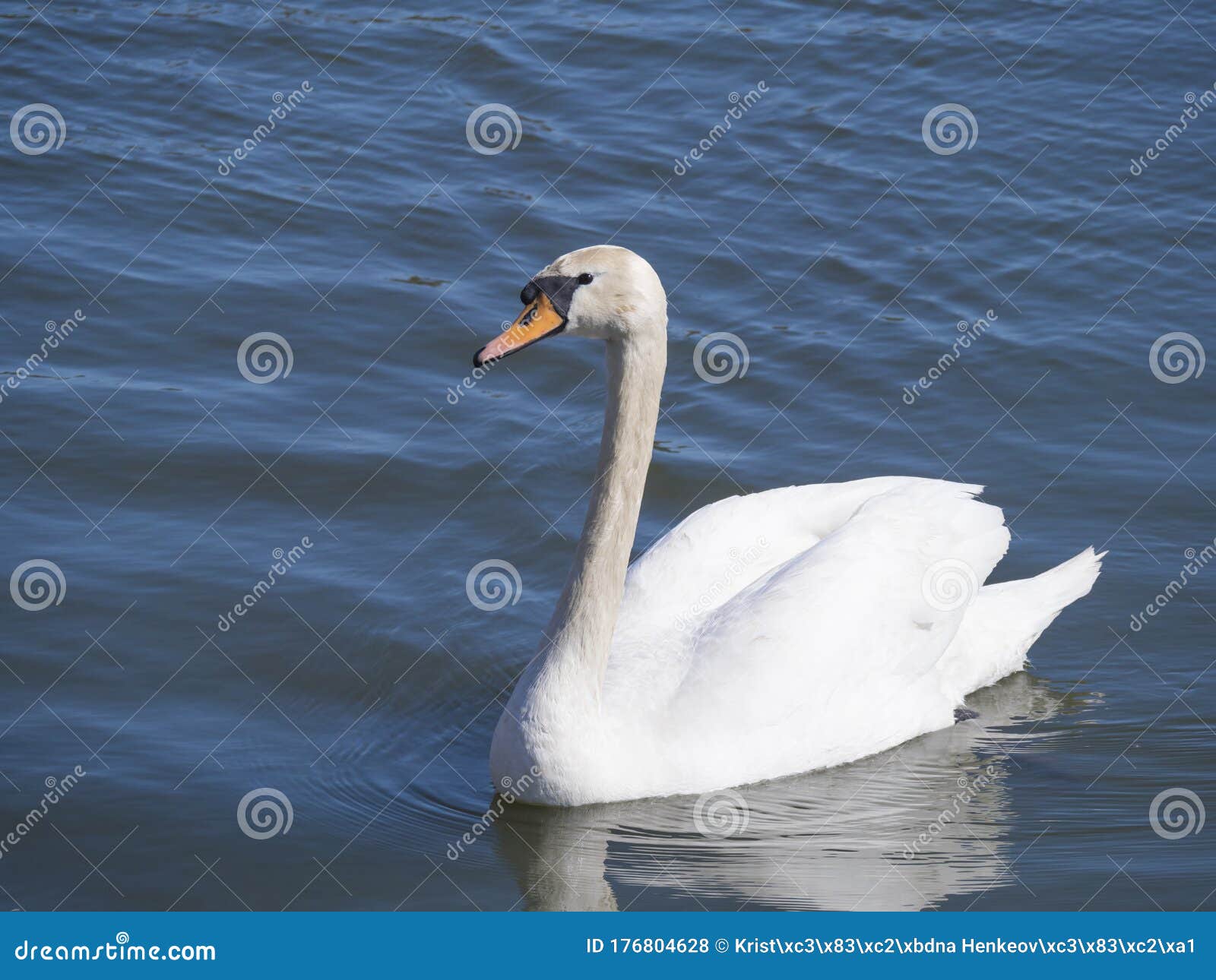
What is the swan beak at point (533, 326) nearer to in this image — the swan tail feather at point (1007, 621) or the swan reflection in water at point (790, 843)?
the swan reflection in water at point (790, 843)

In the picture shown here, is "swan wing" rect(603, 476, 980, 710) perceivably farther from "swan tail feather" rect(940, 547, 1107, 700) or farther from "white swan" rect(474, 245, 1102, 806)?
"swan tail feather" rect(940, 547, 1107, 700)

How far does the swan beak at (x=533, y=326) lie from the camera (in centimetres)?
698

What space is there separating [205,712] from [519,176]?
700 centimetres

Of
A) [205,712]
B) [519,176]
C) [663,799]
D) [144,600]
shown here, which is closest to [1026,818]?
[663,799]

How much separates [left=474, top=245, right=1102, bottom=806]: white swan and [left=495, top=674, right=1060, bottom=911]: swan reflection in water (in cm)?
13

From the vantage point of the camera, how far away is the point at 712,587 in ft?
27.8

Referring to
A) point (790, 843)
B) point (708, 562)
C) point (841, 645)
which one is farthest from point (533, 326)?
point (790, 843)

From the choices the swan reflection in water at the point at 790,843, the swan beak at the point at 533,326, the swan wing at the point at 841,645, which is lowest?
the swan reflection in water at the point at 790,843

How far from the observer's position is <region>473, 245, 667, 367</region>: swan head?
277 inches

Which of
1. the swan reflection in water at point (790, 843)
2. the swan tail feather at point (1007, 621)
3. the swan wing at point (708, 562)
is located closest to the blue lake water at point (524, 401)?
the swan reflection in water at point (790, 843)

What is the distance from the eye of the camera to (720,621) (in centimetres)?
799

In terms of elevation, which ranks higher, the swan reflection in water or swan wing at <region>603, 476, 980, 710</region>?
swan wing at <region>603, 476, 980, 710</region>

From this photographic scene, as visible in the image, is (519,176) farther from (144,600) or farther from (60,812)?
(60,812)

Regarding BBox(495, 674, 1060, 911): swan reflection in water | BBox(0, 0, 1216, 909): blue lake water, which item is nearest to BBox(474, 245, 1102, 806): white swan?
BBox(495, 674, 1060, 911): swan reflection in water
